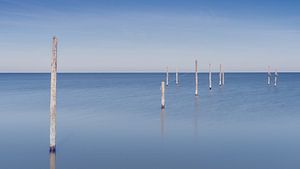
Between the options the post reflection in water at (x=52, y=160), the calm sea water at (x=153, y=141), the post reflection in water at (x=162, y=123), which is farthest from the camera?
the post reflection in water at (x=162, y=123)

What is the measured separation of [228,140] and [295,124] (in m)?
10.2

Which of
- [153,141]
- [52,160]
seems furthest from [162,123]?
[52,160]

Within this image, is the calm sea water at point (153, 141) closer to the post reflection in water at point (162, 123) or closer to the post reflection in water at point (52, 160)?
the post reflection in water at point (162, 123)

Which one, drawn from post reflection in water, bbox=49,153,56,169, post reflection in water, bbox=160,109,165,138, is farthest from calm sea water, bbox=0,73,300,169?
post reflection in water, bbox=49,153,56,169

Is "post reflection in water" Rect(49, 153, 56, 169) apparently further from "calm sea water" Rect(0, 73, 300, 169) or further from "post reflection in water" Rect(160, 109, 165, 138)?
"post reflection in water" Rect(160, 109, 165, 138)

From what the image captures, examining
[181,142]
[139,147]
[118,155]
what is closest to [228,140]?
[181,142]

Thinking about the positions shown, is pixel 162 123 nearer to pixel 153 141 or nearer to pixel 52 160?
pixel 153 141

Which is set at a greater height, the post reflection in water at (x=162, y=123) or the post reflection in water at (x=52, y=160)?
the post reflection in water at (x=162, y=123)

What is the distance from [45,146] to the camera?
2091 cm

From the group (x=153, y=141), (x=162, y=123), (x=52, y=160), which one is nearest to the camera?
(x=52, y=160)

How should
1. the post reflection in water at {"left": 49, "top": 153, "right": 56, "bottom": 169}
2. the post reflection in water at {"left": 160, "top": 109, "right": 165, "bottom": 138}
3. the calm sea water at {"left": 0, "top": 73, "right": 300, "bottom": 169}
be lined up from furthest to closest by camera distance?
the post reflection in water at {"left": 160, "top": 109, "right": 165, "bottom": 138}, the calm sea water at {"left": 0, "top": 73, "right": 300, "bottom": 169}, the post reflection in water at {"left": 49, "top": 153, "right": 56, "bottom": 169}

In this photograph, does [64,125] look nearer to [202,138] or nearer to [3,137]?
[3,137]

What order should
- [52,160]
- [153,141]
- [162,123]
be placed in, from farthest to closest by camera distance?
[162,123] → [153,141] → [52,160]

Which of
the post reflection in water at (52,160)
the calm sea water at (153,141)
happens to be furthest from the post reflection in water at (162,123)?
the post reflection in water at (52,160)
